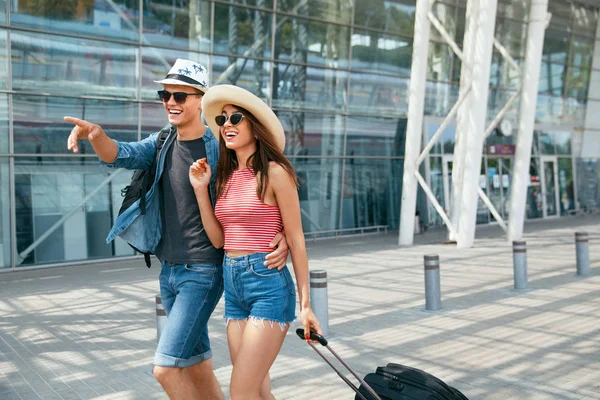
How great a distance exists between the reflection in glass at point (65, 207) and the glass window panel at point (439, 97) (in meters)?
A: 11.1

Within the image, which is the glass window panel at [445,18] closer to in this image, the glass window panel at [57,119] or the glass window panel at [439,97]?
the glass window panel at [439,97]

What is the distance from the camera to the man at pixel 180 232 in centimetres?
353

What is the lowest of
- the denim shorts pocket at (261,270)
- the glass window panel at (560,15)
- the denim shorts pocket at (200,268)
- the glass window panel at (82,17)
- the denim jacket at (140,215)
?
the denim shorts pocket at (200,268)

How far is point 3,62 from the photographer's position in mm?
14023

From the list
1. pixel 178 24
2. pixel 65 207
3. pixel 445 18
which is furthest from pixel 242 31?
pixel 445 18

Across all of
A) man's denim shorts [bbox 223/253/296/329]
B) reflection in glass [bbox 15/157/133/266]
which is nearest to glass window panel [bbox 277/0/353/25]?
reflection in glass [bbox 15/157/133/266]

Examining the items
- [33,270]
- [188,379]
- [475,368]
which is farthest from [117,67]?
[188,379]

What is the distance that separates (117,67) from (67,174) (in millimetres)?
2544

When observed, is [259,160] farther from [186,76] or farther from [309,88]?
[309,88]

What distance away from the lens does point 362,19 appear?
2092cm

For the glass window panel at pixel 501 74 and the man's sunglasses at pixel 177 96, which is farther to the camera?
the glass window panel at pixel 501 74

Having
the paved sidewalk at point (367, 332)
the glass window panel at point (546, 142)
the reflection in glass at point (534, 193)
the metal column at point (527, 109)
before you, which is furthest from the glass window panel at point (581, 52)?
the paved sidewalk at point (367, 332)

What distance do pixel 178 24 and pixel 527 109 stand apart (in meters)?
8.73

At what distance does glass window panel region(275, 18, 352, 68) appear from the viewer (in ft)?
62.4
